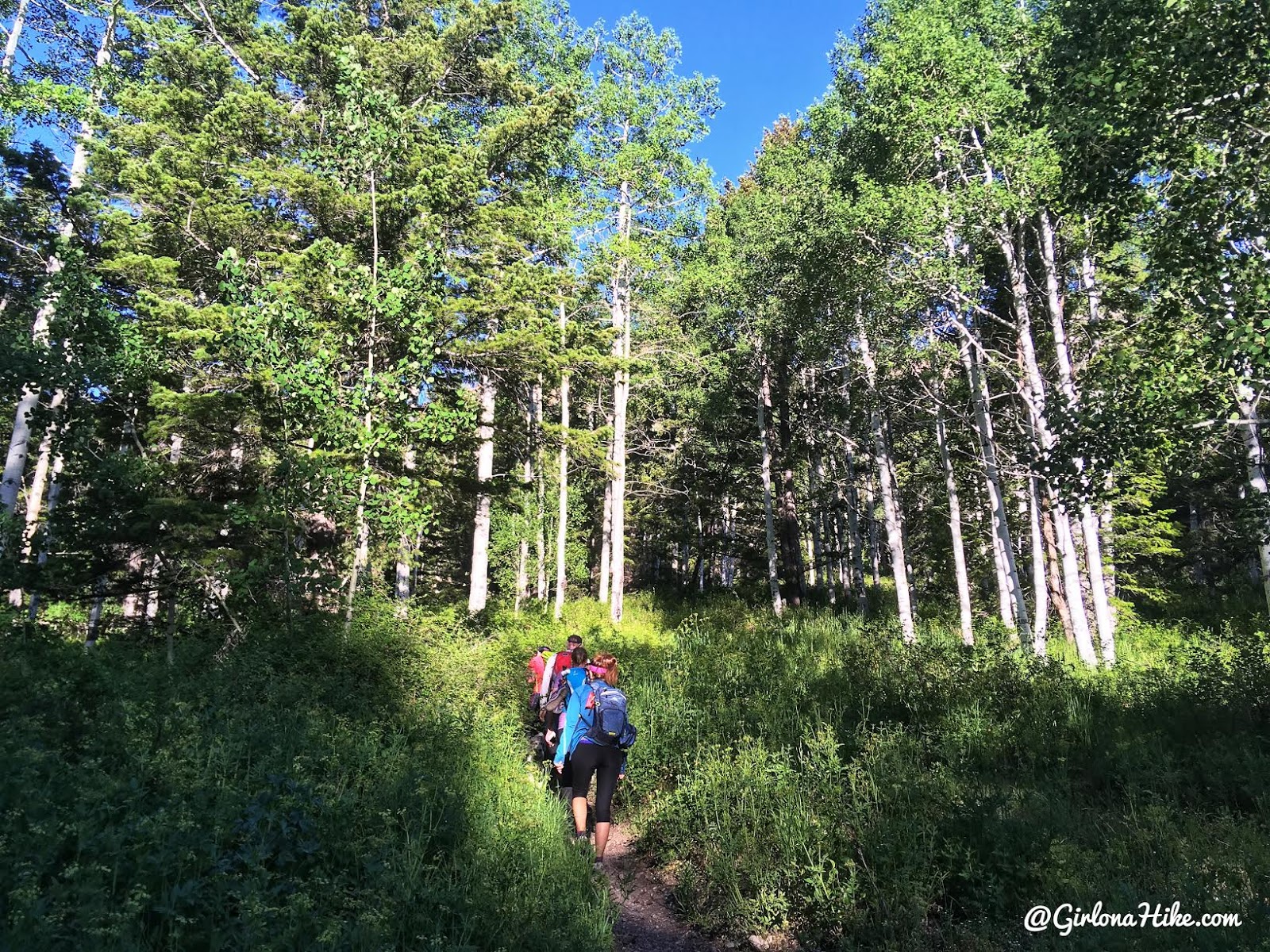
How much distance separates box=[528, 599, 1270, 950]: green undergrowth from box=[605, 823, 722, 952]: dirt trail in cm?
17

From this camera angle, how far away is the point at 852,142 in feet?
52.3

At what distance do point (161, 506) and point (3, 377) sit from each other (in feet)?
7.90

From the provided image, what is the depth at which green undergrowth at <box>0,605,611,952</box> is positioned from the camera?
2.81 m

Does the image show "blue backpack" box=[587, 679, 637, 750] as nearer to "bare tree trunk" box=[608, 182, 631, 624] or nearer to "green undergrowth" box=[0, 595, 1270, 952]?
"green undergrowth" box=[0, 595, 1270, 952]

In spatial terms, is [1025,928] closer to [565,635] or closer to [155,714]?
[155,714]

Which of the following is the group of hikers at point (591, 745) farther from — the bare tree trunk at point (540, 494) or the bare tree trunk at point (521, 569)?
the bare tree trunk at point (521, 569)

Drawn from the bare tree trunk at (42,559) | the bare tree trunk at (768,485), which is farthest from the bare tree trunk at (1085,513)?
the bare tree trunk at (42,559)

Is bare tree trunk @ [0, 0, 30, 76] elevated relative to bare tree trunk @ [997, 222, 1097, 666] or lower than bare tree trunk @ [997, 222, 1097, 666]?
elevated

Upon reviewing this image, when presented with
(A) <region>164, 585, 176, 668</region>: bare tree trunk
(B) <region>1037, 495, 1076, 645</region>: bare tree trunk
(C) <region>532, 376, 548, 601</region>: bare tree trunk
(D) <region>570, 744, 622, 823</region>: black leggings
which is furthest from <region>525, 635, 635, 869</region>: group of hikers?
(B) <region>1037, 495, 1076, 645</region>: bare tree trunk

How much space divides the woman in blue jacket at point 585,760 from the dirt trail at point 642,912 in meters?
0.31

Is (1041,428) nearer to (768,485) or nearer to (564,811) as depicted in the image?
(768,485)

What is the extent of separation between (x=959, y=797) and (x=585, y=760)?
3.14 m

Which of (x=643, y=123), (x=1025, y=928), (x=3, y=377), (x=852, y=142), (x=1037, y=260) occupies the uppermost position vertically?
(x=643, y=123)

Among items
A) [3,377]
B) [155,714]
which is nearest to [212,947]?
[155,714]
